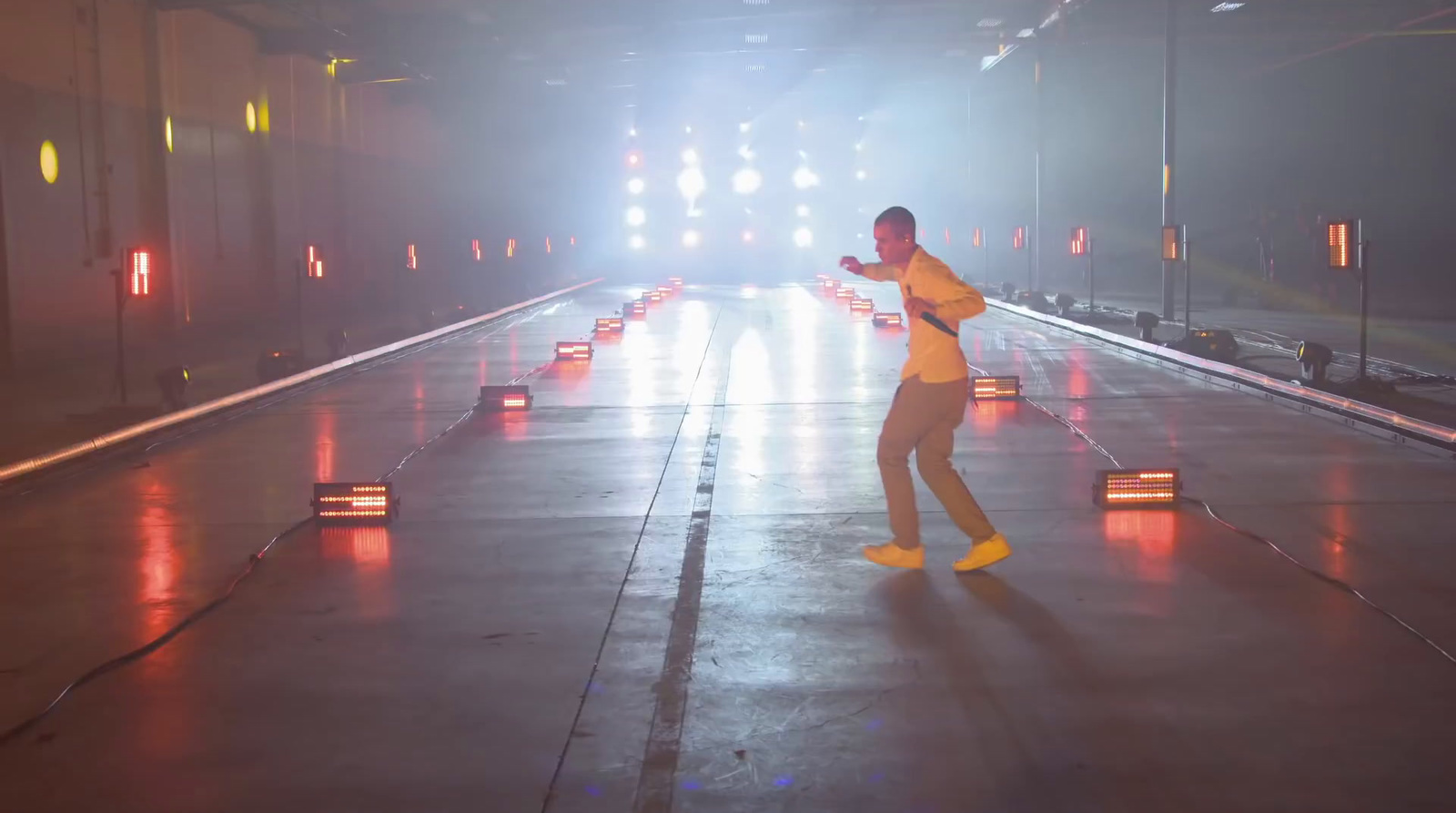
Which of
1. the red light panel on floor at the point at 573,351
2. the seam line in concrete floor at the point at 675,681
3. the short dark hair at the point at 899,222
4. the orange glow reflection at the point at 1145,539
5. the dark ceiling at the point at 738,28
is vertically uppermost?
the dark ceiling at the point at 738,28

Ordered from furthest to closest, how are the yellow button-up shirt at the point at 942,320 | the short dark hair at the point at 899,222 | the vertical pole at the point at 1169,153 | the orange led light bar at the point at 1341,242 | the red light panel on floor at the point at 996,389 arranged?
the vertical pole at the point at 1169,153
the orange led light bar at the point at 1341,242
the red light panel on floor at the point at 996,389
the short dark hair at the point at 899,222
the yellow button-up shirt at the point at 942,320

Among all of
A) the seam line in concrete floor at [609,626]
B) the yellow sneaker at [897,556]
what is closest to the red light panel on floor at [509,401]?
the seam line in concrete floor at [609,626]

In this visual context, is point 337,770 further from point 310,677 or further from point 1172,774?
point 1172,774

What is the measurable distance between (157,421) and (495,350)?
11227 millimetres

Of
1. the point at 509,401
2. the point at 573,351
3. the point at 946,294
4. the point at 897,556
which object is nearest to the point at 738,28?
the point at 573,351

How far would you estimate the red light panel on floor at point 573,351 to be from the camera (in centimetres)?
2292

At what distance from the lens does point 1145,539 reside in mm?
8398

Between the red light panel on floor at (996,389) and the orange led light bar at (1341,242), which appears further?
the orange led light bar at (1341,242)

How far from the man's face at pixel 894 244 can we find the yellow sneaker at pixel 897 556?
1.51 m

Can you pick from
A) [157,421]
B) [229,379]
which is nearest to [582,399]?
[157,421]

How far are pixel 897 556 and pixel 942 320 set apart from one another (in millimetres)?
1289

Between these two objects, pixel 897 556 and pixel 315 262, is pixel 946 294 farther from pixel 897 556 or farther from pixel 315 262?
pixel 315 262

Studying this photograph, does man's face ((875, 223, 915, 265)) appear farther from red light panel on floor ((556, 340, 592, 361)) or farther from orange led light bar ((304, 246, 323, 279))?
orange led light bar ((304, 246, 323, 279))

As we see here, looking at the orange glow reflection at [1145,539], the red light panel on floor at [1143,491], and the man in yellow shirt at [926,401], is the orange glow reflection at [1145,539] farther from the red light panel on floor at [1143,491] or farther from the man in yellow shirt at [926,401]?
the man in yellow shirt at [926,401]
